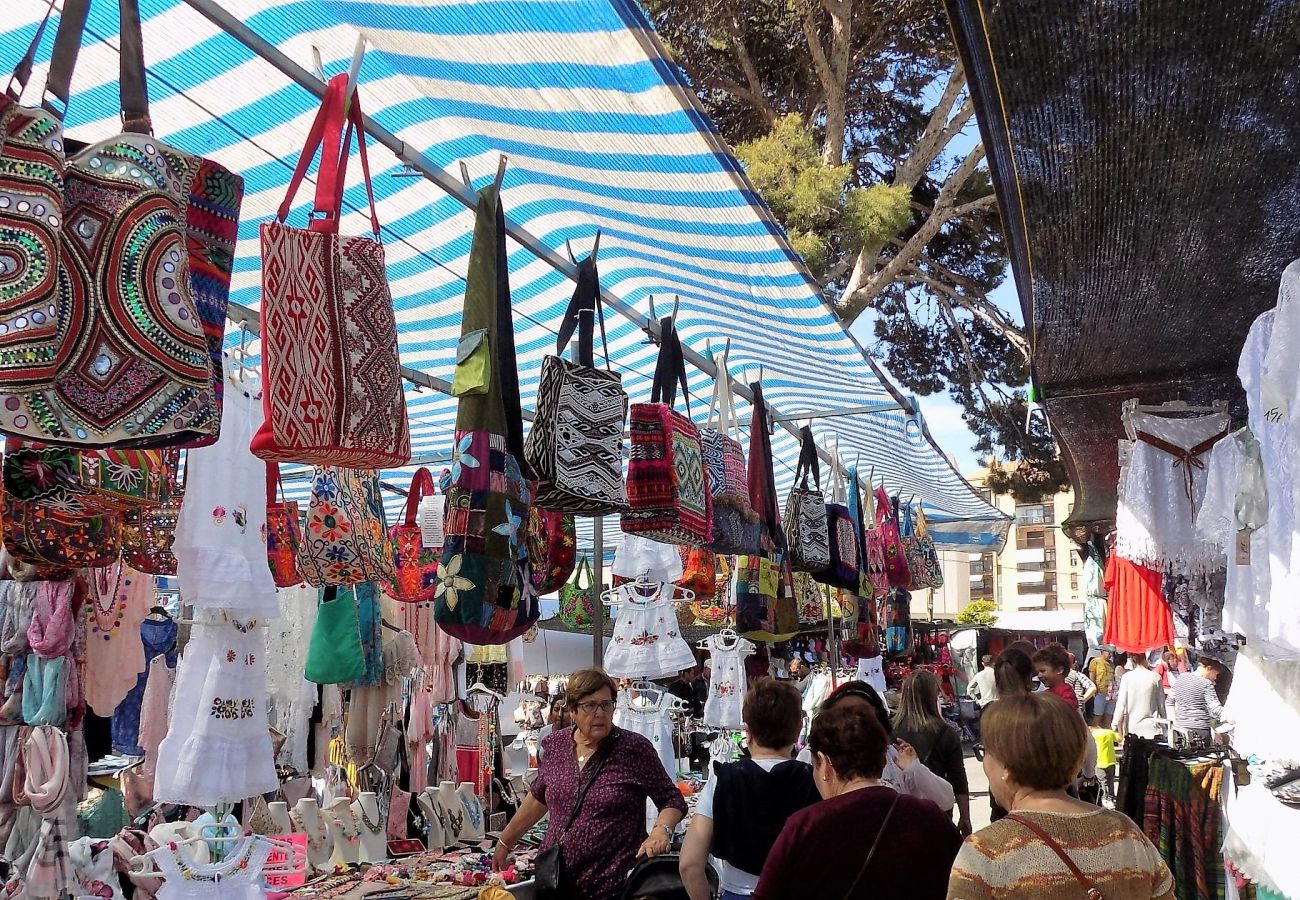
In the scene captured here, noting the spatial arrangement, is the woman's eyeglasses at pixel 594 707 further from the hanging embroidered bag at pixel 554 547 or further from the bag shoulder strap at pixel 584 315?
the bag shoulder strap at pixel 584 315

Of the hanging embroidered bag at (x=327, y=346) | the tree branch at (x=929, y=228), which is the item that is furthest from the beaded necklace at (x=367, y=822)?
the tree branch at (x=929, y=228)

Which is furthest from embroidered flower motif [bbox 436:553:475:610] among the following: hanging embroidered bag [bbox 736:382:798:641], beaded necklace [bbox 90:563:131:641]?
beaded necklace [bbox 90:563:131:641]

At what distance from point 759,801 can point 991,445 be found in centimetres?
1330

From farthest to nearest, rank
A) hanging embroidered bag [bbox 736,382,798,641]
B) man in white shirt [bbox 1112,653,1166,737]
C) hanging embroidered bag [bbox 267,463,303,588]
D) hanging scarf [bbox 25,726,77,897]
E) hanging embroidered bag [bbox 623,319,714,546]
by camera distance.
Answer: man in white shirt [bbox 1112,653,1166,737]
hanging embroidered bag [bbox 736,382,798,641]
hanging scarf [bbox 25,726,77,897]
hanging embroidered bag [bbox 623,319,714,546]
hanging embroidered bag [bbox 267,463,303,588]

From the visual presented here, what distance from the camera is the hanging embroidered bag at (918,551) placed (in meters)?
9.26

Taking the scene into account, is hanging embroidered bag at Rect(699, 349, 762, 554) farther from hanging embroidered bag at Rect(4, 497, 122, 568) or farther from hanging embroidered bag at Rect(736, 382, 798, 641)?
hanging embroidered bag at Rect(4, 497, 122, 568)

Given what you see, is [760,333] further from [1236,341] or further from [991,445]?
[991,445]

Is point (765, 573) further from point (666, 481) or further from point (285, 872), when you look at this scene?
point (285, 872)

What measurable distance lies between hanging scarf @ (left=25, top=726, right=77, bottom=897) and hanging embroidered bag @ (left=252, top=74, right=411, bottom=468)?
305 centimetres

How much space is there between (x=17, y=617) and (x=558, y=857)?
279 cm

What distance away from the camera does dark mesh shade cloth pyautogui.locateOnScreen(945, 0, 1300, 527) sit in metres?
2.48

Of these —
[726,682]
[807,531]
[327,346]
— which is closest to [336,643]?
[327,346]

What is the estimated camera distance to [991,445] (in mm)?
16031

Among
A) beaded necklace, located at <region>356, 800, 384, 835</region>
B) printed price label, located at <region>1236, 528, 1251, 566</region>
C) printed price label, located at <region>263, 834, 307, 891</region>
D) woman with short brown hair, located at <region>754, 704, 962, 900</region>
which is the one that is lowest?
printed price label, located at <region>263, 834, 307, 891</region>
